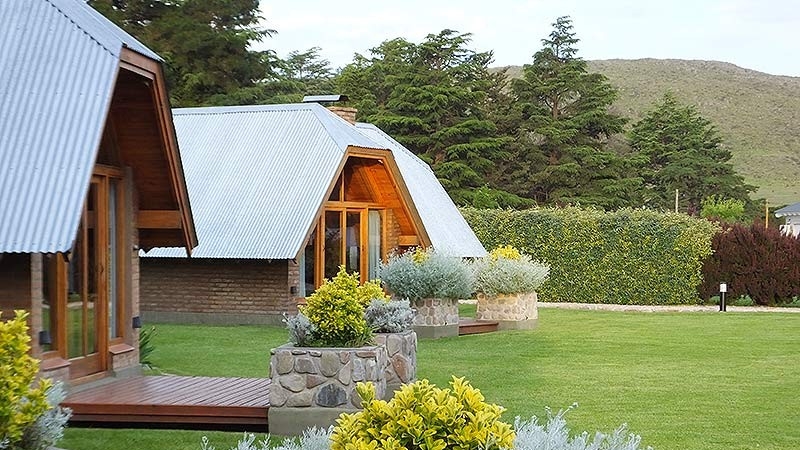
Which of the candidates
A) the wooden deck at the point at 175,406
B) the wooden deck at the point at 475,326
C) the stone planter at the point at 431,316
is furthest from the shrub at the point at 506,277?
the wooden deck at the point at 175,406

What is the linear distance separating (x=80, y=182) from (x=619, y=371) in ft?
22.9

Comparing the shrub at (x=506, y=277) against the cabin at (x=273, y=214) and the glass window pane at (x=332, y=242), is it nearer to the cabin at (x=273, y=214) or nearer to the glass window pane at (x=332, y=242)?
the cabin at (x=273, y=214)

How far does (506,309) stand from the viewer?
1728 cm

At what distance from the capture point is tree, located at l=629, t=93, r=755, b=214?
148 feet

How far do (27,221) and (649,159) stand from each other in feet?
128

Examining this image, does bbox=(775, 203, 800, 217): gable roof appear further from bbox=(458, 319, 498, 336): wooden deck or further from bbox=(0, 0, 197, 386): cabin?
bbox=(0, 0, 197, 386): cabin

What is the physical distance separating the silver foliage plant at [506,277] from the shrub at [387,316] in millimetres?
7180

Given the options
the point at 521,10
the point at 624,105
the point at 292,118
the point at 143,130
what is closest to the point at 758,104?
the point at 624,105

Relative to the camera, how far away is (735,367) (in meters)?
12.4

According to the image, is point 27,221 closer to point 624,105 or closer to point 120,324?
point 120,324

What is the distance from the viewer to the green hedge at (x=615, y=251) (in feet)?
79.0

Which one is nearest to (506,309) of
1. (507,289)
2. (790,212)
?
(507,289)

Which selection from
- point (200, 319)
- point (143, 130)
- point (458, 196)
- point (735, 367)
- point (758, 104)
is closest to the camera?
point (143, 130)

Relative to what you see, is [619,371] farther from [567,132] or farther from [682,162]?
[682,162]
